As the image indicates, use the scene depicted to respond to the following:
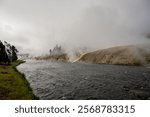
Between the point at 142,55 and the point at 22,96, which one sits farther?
the point at 142,55

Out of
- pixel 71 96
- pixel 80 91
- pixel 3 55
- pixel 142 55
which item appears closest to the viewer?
pixel 71 96

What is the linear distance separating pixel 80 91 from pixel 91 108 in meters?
18.7

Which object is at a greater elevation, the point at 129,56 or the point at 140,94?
the point at 129,56

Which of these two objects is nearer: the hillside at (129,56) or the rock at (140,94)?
the rock at (140,94)

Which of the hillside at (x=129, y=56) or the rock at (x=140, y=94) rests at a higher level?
the hillside at (x=129, y=56)

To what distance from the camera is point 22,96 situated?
3186 cm

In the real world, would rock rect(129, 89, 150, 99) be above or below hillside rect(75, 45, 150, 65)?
below

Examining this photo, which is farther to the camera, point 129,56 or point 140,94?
point 129,56

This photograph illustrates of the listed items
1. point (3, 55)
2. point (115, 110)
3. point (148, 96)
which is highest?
point (3, 55)

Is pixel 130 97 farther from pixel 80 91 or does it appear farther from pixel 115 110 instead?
pixel 115 110

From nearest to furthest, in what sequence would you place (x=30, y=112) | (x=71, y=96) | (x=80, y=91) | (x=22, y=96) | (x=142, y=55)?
1. (x=30, y=112)
2. (x=22, y=96)
3. (x=71, y=96)
4. (x=80, y=91)
5. (x=142, y=55)

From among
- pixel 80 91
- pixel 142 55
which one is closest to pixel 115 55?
pixel 142 55

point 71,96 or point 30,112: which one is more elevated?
point 30,112

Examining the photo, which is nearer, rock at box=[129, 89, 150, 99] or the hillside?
rock at box=[129, 89, 150, 99]
